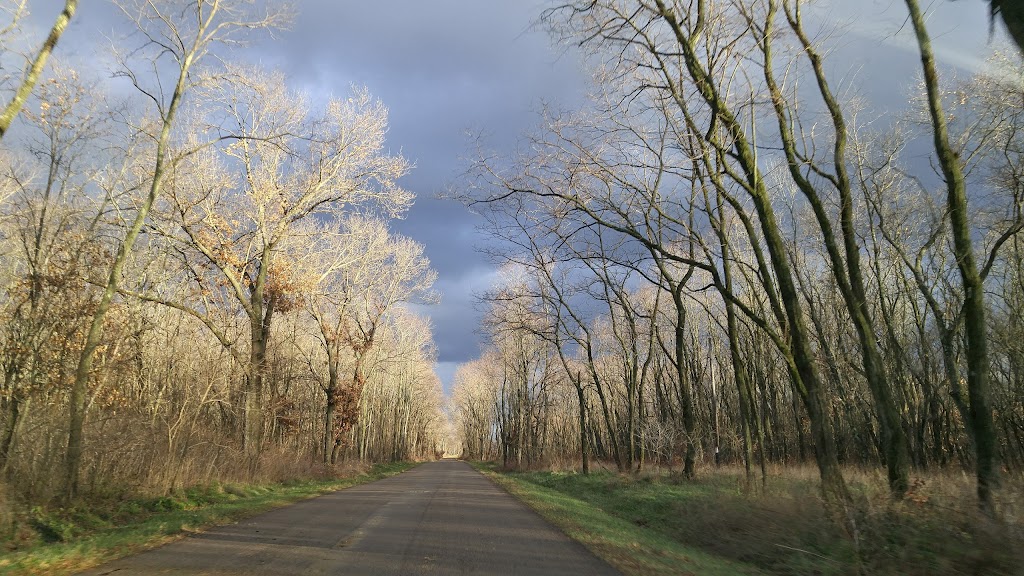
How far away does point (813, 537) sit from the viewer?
26.7 ft

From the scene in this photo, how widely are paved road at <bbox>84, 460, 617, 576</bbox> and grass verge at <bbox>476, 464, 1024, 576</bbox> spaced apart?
2.83 feet

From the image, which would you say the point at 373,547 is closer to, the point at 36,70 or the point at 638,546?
the point at 638,546

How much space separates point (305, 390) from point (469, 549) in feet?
112

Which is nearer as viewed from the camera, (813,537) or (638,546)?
(813,537)

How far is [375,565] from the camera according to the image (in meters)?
6.43

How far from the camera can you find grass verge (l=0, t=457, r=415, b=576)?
245 inches

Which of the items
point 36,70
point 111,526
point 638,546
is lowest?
point 638,546

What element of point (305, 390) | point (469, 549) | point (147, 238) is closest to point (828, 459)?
point (469, 549)

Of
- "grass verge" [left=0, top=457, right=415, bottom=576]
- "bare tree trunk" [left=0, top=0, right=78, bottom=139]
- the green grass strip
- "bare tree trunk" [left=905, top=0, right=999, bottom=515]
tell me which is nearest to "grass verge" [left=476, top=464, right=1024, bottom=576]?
Result: the green grass strip

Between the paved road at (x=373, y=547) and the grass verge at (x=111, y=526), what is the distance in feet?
1.47

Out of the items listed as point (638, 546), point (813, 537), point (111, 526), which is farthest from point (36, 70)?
point (813, 537)

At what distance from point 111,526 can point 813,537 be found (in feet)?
38.7

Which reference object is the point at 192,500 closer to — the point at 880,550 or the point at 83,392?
the point at 83,392

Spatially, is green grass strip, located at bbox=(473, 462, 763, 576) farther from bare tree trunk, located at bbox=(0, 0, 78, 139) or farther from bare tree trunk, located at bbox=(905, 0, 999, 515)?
bare tree trunk, located at bbox=(0, 0, 78, 139)
